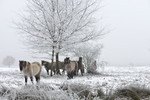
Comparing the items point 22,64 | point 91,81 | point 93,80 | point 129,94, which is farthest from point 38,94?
point 93,80

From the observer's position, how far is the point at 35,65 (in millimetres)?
14680

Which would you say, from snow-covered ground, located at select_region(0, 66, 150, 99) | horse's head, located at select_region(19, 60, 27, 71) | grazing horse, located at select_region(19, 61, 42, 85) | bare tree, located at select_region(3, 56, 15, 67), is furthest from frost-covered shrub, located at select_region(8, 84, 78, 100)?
bare tree, located at select_region(3, 56, 15, 67)

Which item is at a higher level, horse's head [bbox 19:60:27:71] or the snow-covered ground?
horse's head [bbox 19:60:27:71]

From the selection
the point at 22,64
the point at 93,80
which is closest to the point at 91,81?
→ the point at 93,80

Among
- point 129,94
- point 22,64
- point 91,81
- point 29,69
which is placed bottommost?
point 129,94

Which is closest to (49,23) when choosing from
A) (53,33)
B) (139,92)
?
(53,33)

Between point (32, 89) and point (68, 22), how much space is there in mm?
19753

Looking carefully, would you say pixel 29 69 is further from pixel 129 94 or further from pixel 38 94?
pixel 38 94

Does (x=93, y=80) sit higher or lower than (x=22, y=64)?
lower

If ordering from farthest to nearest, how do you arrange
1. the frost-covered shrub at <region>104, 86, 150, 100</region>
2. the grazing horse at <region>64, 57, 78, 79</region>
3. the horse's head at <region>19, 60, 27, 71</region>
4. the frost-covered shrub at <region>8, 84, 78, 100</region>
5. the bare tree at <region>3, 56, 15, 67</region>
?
the bare tree at <region>3, 56, 15, 67</region>, the grazing horse at <region>64, 57, 78, 79</region>, the horse's head at <region>19, 60, 27, 71</region>, the frost-covered shrub at <region>104, 86, 150, 100</region>, the frost-covered shrub at <region>8, 84, 78, 100</region>

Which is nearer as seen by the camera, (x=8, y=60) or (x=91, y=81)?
(x=91, y=81)

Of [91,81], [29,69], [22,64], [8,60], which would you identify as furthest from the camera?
[8,60]

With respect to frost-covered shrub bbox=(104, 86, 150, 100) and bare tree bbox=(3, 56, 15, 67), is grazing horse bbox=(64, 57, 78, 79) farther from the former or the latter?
bare tree bbox=(3, 56, 15, 67)

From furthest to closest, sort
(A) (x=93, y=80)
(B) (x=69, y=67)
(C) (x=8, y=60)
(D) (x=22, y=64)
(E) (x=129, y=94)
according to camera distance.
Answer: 1. (C) (x=8, y=60)
2. (B) (x=69, y=67)
3. (A) (x=93, y=80)
4. (D) (x=22, y=64)
5. (E) (x=129, y=94)
